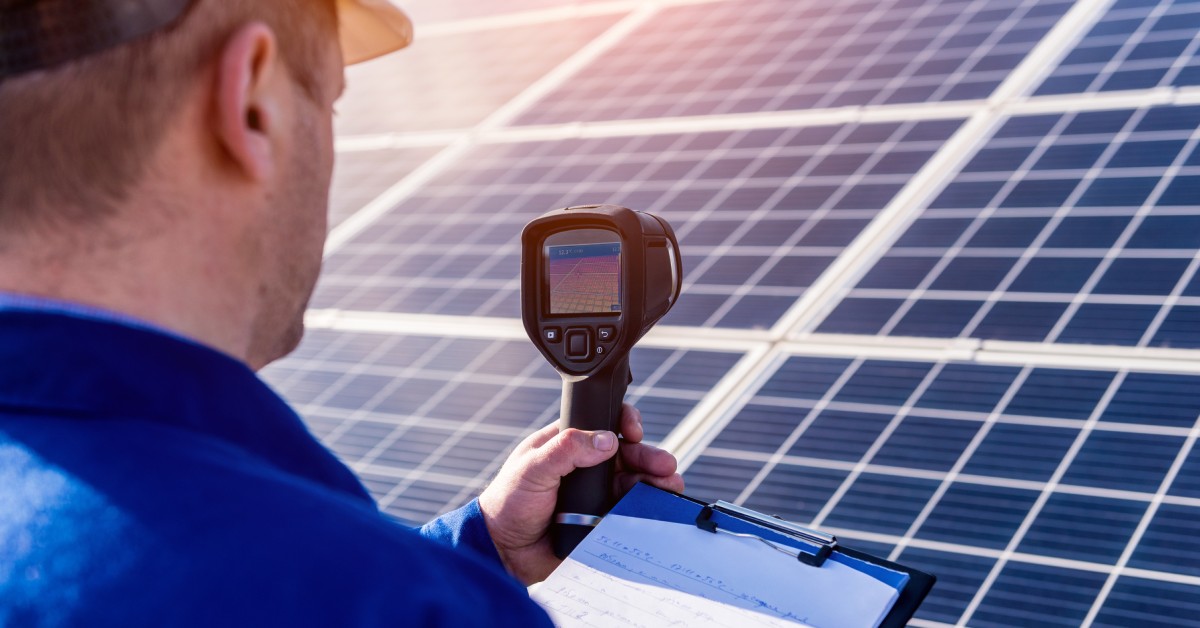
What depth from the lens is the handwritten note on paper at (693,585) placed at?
178 cm

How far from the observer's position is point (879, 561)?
1.83m

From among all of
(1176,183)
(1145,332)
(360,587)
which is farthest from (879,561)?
(1176,183)

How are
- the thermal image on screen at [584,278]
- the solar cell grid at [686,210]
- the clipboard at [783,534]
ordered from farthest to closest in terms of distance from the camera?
the solar cell grid at [686,210] → the thermal image on screen at [584,278] → the clipboard at [783,534]

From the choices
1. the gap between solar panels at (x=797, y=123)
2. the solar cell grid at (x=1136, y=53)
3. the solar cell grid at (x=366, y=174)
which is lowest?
the solar cell grid at (x=366, y=174)

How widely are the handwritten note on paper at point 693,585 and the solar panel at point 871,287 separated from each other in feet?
6.24

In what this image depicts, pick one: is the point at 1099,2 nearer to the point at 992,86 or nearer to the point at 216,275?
the point at 992,86

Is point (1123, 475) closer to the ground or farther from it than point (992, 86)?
closer to the ground

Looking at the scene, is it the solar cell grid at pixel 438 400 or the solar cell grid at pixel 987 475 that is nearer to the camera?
the solar cell grid at pixel 987 475

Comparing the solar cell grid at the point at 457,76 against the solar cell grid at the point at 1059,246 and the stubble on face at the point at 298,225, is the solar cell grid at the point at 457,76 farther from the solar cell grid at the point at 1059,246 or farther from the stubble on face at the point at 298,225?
the stubble on face at the point at 298,225

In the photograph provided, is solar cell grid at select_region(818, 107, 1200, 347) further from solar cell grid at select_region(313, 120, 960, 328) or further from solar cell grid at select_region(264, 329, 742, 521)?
solar cell grid at select_region(264, 329, 742, 521)

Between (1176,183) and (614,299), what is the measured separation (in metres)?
4.15

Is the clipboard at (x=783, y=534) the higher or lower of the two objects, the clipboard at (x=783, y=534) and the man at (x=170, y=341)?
the lower

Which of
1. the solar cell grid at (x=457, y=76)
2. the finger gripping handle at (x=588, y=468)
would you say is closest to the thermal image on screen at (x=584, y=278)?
the finger gripping handle at (x=588, y=468)

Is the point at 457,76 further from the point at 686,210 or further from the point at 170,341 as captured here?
the point at 170,341
